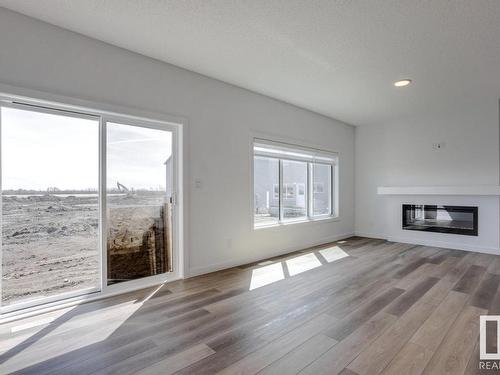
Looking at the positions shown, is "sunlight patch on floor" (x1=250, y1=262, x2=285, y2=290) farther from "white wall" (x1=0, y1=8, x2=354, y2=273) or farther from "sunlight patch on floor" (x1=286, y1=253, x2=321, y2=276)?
"white wall" (x1=0, y1=8, x2=354, y2=273)

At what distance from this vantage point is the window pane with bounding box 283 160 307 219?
5.08 meters

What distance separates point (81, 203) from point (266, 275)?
2.32 metres

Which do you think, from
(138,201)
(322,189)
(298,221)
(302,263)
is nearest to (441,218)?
(322,189)

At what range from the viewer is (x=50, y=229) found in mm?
2709

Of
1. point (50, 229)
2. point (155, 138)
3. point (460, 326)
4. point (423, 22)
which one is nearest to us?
point (460, 326)

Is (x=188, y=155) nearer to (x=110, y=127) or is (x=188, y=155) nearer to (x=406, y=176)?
(x=110, y=127)

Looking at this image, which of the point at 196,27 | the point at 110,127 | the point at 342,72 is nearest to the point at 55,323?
the point at 110,127

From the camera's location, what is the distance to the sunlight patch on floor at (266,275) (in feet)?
11.0

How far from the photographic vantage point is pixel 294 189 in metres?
5.32

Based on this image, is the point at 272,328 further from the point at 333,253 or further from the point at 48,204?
the point at 333,253

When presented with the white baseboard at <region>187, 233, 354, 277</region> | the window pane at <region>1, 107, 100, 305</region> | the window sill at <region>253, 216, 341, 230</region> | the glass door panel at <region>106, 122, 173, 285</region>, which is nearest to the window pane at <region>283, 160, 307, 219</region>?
the window sill at <region>253, 216, 341, 230</region>

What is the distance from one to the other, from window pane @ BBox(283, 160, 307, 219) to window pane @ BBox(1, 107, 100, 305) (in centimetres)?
312

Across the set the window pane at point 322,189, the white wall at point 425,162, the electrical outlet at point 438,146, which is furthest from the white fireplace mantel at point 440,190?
the window pane at point 322,189

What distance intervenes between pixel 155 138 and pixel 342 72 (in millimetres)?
2511
